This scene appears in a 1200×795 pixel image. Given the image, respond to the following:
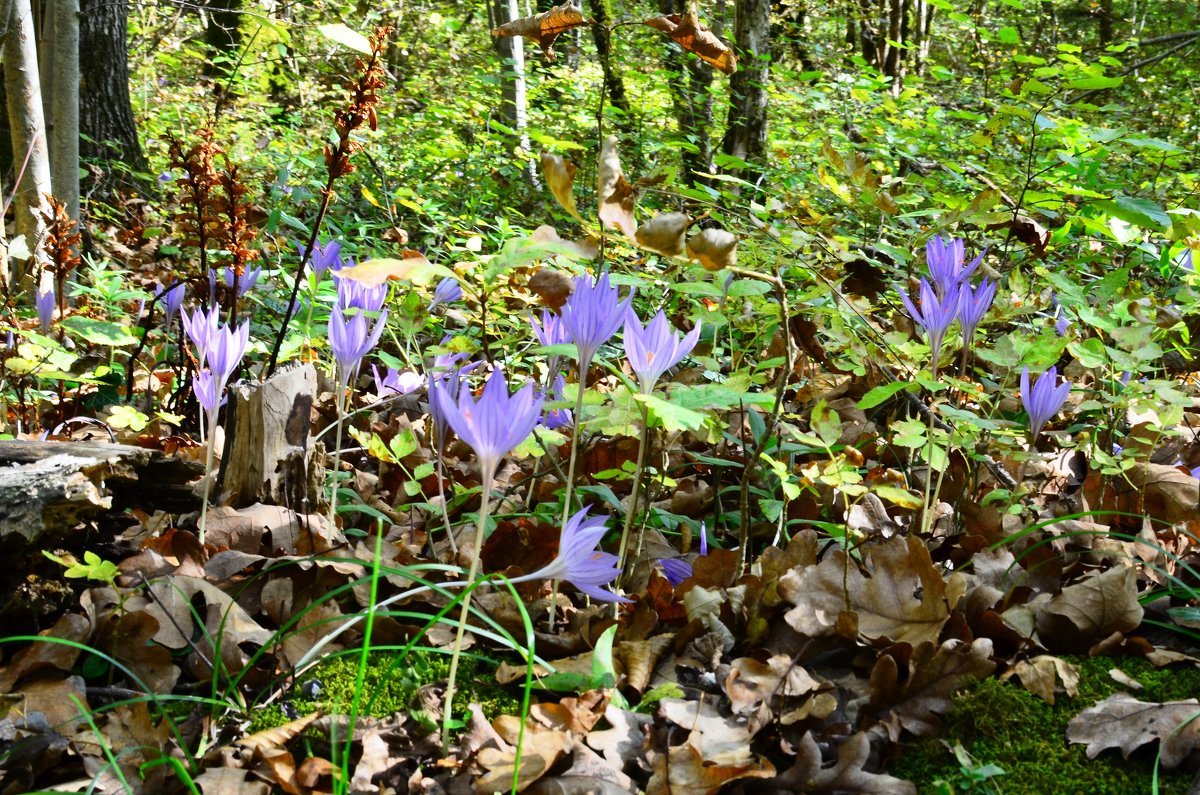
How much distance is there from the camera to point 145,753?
1.39 m

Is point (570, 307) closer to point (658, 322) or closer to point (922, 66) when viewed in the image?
point (658, 322)

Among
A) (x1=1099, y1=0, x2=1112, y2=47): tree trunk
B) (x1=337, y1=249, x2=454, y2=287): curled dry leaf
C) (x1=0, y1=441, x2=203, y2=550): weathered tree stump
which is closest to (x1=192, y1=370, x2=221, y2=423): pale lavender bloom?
(x1=0, y1=441, x2=203, y2=550): weathered tree stump

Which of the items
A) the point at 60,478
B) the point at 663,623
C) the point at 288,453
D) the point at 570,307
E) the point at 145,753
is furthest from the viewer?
the point at 288,453

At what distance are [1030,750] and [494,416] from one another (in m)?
1.01

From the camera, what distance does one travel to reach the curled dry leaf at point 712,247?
127cm

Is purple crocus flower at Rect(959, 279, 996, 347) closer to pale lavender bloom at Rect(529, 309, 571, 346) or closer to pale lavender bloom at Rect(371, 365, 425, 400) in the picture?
pale lavender bloom at Rect(529, 309, 571, 346)

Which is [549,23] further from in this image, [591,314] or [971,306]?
[971,306]

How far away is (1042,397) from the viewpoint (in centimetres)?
199

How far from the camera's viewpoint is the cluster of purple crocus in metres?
1.89

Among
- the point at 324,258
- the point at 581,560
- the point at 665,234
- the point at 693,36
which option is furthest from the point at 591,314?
A: the point at 324,258

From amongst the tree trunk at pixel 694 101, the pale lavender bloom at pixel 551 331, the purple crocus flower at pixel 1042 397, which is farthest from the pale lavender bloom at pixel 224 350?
the tree trunk at pixel 694 101

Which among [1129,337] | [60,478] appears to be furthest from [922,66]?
[60,478]

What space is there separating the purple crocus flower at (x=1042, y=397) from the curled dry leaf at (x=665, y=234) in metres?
1.11

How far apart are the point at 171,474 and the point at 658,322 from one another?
1204mm
